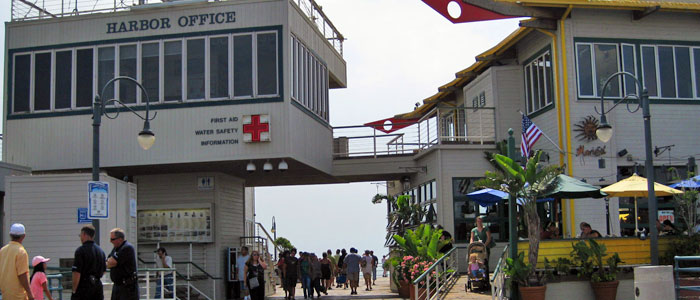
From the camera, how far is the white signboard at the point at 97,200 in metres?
15.2

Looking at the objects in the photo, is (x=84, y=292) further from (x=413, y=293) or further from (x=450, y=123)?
(x=450, y=123)

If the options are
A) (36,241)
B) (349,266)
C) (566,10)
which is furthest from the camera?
(349,266)

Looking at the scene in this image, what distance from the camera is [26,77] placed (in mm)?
24781

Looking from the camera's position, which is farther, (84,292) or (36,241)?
(36,241)

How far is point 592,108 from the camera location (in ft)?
76.5

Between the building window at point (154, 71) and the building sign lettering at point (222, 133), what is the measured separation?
0.62 metres

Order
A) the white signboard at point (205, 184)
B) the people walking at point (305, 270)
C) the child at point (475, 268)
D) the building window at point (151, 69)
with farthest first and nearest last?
the white signboard at point (205, 184)
the people walking at point (305, 270)
the building window at point (151, 69)
the child at point (475, 268)

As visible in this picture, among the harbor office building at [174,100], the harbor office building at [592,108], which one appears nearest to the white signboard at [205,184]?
the harbor office building at [174,100]

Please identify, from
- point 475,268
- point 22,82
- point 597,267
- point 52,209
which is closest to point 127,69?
point 22,82

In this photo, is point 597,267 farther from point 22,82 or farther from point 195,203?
point 22,82

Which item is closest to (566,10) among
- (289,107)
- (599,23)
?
(599,23)

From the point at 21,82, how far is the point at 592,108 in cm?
1615

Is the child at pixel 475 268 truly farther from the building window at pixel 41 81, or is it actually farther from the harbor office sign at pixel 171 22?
the building window at pixel 41 81

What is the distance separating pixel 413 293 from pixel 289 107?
654cm
